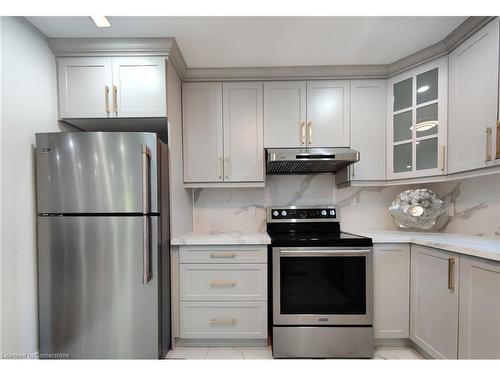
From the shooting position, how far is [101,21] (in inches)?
52.8

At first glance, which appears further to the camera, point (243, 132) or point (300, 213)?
→ point (300, 213)

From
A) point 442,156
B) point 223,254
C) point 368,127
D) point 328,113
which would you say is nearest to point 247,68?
point 328,113

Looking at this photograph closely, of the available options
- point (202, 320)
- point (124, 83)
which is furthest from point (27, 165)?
point (202, 320)

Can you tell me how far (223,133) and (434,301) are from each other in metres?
1.98

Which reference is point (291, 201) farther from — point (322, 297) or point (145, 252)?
point (145, 252)

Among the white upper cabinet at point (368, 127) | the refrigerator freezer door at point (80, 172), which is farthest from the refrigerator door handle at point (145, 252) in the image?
the white upper cabinet at point (368, 127)

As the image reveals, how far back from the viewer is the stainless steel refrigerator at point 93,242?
4.30 feet

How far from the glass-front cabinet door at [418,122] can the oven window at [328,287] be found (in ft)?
3.08

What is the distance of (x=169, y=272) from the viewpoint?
160 cm

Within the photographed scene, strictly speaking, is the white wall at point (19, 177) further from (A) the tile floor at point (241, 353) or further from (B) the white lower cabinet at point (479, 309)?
(B) the white lower cabinet at point (479, 309)

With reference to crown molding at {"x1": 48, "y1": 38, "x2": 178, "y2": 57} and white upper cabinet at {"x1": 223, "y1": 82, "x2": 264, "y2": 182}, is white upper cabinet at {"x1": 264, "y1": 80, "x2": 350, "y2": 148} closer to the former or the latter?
white upper cabinet at {"x1": 223, "y1": 82, "x2": 264, "y2": 182}

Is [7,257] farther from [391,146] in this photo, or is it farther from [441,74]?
[441,74]

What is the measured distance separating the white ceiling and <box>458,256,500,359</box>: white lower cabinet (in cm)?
152
